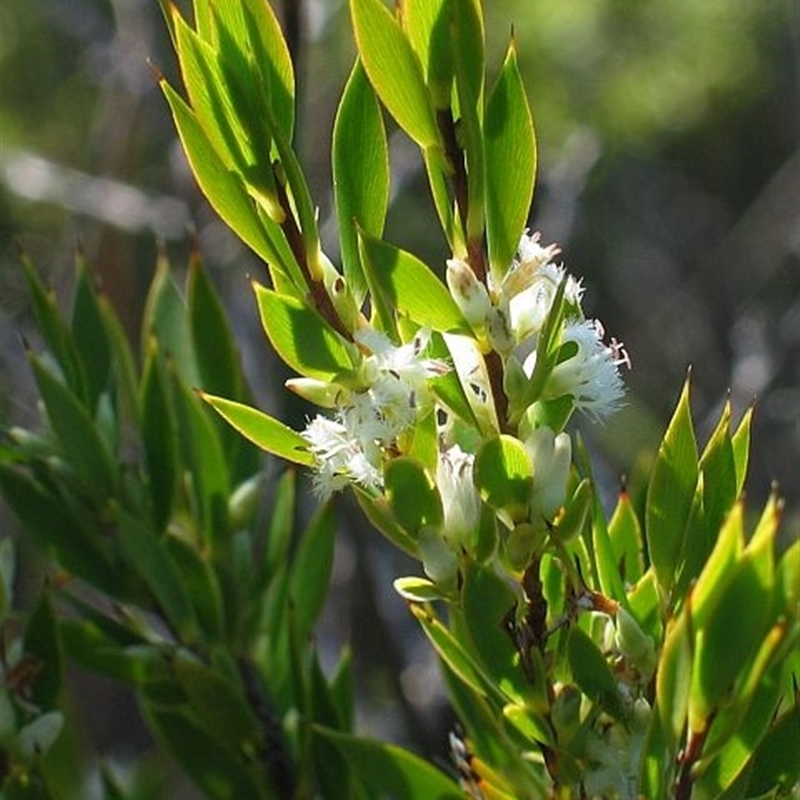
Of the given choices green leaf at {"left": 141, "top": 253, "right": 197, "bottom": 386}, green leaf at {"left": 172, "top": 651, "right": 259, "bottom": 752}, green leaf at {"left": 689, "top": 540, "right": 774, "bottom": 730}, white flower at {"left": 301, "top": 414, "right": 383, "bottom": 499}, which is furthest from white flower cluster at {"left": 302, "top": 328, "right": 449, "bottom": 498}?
green leaf at {"left": 141, "top": 253, "right": 197, "bottom": 386}

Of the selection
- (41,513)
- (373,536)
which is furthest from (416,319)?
(373,536)

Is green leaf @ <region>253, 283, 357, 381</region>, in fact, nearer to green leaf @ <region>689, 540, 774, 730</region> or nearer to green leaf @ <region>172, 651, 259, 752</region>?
green leaf @ <region>689, 540, 774, 730</region>

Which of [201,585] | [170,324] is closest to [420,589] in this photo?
[201,585]

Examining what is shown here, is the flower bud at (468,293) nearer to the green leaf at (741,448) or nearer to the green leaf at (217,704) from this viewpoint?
the green leaf at (741,448)

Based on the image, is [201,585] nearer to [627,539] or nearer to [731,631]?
[627,539]

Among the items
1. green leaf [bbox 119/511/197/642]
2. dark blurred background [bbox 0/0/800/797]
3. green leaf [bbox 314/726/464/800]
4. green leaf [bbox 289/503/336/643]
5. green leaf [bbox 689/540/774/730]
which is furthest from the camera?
dark blurred background [bbox 0/0/800/797]

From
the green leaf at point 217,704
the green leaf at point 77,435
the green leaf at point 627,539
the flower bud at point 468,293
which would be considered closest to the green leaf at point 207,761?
the green leaf at point 217,704
